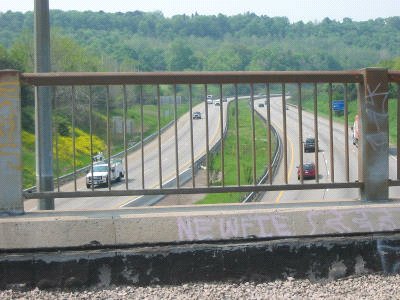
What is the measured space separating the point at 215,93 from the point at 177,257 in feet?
6.23

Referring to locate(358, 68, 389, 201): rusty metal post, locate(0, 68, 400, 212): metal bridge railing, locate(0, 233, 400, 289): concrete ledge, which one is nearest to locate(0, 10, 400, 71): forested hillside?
locate(0, 68, 400, 212): metal bridge railing

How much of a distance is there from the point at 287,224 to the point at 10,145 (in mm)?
2557

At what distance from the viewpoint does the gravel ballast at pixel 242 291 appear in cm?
566

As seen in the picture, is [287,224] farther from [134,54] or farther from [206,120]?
[134,54]

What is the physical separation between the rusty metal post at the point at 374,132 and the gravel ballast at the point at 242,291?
3.21ft

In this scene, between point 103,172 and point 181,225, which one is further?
point 103,172

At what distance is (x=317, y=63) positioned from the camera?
335ft

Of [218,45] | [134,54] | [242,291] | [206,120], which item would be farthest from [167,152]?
[218,45]

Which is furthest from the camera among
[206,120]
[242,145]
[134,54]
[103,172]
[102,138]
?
[134,54]

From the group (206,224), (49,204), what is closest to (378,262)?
(206,224)

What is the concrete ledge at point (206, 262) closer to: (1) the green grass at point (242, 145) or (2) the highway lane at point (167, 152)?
(2) the highway lane at point (167, 152)

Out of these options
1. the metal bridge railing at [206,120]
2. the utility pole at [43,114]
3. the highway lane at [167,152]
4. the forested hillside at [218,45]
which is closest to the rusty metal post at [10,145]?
the metal bridge railing at [206,120]

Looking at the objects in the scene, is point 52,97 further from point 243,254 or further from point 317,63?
point 317,63

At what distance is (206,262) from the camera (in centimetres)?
597
